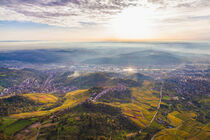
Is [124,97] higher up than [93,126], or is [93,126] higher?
[93,126]

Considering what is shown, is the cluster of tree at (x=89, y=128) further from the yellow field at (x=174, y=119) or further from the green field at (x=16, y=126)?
the yellow field at (x=174, y=119)

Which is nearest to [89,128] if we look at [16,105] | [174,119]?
[174,119]

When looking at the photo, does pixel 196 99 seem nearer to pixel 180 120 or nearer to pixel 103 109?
pixel 180 120

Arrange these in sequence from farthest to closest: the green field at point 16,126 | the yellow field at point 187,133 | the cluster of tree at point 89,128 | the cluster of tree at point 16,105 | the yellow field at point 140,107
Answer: the cluster of tree at point 16,105
the yellow field at point 140,107
the yellow field at point 187,133
the green field at point 16,126
the cluster of tree at point 89,128

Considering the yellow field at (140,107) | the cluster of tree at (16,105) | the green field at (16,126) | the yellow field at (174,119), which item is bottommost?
the yellow field at (174,119)

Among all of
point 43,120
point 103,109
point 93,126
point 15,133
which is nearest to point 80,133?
point 93,126

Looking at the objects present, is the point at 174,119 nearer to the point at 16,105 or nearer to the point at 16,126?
the point at 16,126

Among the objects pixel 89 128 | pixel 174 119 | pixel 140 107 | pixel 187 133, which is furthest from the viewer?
pixel 140 107

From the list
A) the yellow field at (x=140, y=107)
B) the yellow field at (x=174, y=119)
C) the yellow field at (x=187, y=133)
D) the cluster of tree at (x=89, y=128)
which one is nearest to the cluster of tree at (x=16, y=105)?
the cluster of tree at (x=89, y=128)

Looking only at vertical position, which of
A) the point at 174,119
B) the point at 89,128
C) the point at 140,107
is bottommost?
the point at 174,119

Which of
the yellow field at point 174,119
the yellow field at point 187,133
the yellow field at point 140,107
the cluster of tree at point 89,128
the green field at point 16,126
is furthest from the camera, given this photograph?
the yellow field at point 140,107

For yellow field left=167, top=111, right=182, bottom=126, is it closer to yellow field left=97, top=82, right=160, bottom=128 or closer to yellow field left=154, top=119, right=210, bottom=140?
yellow field left=154, top=119, right=210, bottom=140
